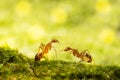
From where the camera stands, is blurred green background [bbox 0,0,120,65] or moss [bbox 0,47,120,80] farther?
blurred green background [bbox 0,0,120,65]

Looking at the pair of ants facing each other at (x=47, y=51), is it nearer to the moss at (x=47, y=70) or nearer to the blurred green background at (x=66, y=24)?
the moss at (x=47, y=70)

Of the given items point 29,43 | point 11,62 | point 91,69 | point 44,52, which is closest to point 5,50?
point 11,62

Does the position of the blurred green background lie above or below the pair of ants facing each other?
above

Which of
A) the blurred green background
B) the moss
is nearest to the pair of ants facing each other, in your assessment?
the moss

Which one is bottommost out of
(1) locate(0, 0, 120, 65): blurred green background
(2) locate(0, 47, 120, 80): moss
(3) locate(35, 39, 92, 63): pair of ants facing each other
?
(2) locate(0, 47, 120, 80): moss

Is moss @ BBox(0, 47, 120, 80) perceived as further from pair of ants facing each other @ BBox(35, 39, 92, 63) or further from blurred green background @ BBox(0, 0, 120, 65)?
blurred green background @ BBox(0, 0, 120, 65)

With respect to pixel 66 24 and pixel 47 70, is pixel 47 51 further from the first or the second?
pixel 66 24
